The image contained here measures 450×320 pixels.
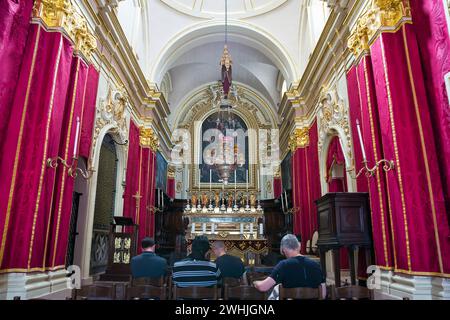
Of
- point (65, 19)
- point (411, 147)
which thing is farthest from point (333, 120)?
point (65, 19)

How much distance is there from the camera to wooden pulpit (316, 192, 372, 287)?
5.17m

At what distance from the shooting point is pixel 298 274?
2795mm

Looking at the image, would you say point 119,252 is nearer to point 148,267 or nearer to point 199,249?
point 148,267

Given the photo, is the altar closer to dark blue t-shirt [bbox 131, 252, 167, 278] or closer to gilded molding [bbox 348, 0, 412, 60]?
gilded molding [bbox 348, 0, 412, 60]

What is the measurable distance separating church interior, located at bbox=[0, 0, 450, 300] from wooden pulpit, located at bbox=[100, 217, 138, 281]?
4 centimetres

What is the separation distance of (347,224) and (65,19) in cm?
540

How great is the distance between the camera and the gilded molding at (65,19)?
15.4ft

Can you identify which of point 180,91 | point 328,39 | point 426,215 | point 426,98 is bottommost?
point 426,215

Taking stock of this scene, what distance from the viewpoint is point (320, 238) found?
5812 millimetres

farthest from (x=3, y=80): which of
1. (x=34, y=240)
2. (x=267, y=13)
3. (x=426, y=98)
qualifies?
(x=267, y=13)

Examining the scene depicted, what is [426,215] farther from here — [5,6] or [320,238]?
[5,6]

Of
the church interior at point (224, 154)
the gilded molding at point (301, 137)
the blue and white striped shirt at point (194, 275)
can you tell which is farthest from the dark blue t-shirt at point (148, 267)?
the gilded molding at point (301, 137)

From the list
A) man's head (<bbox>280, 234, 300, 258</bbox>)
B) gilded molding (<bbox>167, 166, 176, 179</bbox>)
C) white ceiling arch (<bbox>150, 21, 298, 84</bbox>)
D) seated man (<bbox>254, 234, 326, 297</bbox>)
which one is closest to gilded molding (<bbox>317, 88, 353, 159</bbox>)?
white ceiling arch (<bbox>150, 21, 298, 84</bbox>)
